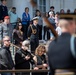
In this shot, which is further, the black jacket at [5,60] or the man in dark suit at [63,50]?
the black jacket at [5,60]

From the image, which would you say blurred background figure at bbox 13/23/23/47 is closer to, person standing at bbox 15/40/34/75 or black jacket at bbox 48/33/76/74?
person standing at bbox 15/40/34/75

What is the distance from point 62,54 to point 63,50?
0.04m

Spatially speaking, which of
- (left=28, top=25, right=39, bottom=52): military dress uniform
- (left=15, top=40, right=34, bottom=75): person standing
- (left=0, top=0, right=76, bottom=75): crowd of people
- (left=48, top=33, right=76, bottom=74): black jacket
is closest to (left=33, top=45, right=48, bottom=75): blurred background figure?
(left=0, top=0, right=76, bottom=75): crowd of people

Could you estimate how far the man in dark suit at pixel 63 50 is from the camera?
4.93m

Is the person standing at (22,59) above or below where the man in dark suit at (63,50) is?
below

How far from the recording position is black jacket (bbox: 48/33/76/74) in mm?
4938

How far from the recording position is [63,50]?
16.3 feet

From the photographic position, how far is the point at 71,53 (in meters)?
4.93

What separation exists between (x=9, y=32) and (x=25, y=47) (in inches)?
148

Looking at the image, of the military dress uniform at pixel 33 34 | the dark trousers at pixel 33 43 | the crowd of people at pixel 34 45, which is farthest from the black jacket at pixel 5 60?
the military dress uniform at pixel 33 34

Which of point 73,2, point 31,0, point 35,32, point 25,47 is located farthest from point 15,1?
point 31,0

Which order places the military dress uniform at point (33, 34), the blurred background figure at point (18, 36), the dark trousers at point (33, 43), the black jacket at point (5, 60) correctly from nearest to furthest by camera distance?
the black jacket at point (5, 60), the dark trousers at point (33, 43), the blurred background figure at point (18, 36), the military dress uniform at point (33, 34)

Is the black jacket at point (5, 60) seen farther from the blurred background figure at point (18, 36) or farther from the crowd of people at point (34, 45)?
the blurred background figure at point (18, 36)

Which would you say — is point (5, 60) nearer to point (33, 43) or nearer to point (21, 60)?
point (21, 60)
